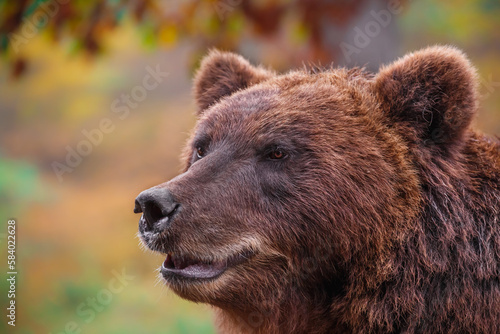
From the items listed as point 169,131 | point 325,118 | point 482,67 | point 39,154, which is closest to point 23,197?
point 39,154

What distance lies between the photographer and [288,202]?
3861 mm

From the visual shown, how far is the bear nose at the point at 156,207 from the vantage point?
3562mm

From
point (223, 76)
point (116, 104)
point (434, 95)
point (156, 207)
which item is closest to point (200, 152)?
point (156, 207)

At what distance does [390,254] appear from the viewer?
380 centimetres

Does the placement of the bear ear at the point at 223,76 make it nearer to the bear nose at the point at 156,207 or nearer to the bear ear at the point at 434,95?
the bear ear at the point at 434,95

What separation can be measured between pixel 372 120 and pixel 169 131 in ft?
32.3

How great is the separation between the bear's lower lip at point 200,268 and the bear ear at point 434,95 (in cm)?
149

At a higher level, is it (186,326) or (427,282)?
(427,282)

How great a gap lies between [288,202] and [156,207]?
2.81ft

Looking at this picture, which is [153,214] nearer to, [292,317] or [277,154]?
[277,154]

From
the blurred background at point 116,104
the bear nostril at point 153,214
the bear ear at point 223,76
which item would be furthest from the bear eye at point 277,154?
the blurred background at point 116,104

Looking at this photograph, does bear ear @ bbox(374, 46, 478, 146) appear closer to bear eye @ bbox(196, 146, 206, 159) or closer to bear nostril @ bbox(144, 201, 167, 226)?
bear eye @ bbox(196, 146, 206, 159)

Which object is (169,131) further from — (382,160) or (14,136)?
(382,160)

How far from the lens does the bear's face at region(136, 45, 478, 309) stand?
12.2 feet
